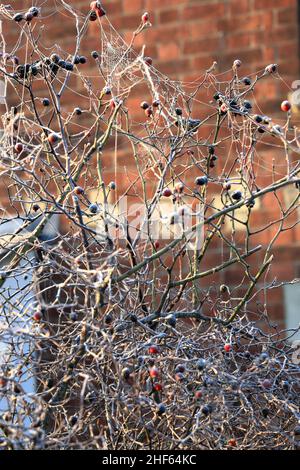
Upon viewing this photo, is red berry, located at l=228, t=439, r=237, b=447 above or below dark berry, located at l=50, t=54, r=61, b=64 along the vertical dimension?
below

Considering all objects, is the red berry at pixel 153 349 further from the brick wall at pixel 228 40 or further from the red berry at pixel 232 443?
the brick wall at pixel 228 40

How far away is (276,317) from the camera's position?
173 inches

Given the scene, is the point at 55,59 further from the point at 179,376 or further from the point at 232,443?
the point at 232,443

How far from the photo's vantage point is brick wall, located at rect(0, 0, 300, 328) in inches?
173

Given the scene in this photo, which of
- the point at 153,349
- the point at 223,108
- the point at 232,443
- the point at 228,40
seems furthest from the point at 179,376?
the point at 228,40

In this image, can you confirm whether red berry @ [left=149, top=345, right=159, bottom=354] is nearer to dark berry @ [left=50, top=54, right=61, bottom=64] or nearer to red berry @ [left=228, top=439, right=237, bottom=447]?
red berry @ [left=228, top=439, right=237, bottom=447]

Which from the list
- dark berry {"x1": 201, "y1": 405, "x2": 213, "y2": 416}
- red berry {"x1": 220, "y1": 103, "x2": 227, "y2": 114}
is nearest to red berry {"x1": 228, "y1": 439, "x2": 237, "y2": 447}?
dark berry {"x1": 201, "y1": 405, "x2": 213, "y2": 416}

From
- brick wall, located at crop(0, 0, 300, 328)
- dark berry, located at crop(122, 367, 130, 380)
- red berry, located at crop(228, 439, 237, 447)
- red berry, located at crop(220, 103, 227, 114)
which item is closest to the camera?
dark berry, located at crop(122, 367, 130, 380)

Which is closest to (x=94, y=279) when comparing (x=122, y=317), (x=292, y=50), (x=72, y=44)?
(x=122, y=317)

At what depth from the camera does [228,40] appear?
14.9 feet
